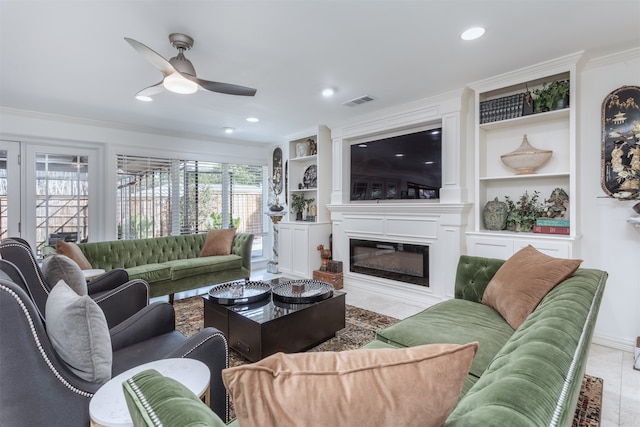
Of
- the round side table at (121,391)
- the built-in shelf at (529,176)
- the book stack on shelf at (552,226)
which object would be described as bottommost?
the round side table at (121,391)

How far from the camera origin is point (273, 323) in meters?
2.21

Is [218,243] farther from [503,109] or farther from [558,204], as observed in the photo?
[558,204]

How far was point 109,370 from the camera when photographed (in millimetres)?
1227

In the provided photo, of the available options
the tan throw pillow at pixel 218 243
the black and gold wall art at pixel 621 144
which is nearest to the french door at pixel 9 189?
the tan throw pillow at pixel 218 243

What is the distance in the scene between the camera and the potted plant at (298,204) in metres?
5.37

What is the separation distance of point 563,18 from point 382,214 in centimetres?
256

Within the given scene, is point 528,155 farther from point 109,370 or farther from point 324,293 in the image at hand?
point 109,370

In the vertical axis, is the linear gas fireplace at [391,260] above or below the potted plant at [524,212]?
below

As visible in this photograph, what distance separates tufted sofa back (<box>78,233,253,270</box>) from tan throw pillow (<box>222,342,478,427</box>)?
3992 mm

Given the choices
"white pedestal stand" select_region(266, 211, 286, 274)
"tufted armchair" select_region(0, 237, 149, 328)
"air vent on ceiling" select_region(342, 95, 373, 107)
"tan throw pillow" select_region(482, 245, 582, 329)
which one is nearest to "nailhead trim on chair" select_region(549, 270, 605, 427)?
"tan throw pillow" select_region(482, 245, 582, 329)

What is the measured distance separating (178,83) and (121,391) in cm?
195

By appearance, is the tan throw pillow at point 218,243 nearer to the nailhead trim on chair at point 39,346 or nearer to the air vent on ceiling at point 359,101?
the air vent on ceiling at point 359,101

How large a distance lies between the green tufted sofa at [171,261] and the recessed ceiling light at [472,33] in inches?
A: 141

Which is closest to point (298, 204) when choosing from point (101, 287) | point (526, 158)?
point (101, 287)
